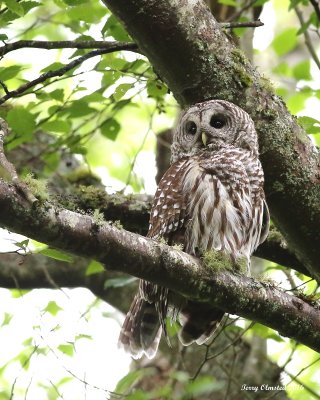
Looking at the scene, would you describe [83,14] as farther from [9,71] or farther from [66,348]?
[66,348]

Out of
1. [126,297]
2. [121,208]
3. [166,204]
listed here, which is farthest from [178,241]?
[126,297]

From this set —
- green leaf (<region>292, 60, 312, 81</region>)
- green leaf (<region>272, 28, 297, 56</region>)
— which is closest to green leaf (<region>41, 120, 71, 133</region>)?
green leaf (<region>292, 60, 312, 81</region>)

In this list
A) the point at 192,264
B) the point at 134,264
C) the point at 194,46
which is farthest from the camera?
the point at 194,46

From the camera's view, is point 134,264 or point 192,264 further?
point 192,264

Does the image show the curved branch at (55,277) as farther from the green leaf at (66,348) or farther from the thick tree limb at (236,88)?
the thick tree limb at (236,88)

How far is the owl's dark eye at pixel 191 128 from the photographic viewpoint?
461cm

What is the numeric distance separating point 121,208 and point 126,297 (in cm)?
154

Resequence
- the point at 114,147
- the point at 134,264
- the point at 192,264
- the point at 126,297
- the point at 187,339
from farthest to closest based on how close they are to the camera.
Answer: the point at 114,147, the point at 126,297, the point at 187,339, the point at 192,264, the point at 134,264

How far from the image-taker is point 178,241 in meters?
4.12

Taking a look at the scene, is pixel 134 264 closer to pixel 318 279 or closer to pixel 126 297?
pixel 318 279

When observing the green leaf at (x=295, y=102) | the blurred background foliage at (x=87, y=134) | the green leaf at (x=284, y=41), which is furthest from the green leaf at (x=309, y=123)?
the green leaf at (x=295, y=102)

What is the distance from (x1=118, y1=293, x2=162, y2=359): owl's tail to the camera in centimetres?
426

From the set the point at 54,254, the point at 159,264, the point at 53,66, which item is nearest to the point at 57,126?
the point at 53,66

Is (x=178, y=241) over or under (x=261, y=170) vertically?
under
